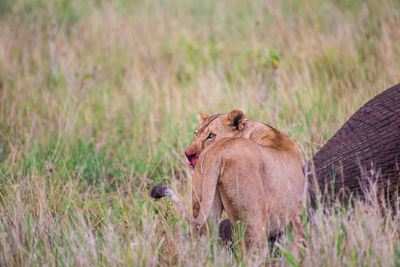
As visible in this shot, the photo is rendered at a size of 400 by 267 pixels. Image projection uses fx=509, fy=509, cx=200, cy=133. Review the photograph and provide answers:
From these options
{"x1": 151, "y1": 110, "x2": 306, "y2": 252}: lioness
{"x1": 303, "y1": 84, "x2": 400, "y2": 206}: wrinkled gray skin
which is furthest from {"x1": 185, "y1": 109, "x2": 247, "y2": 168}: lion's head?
{"x1": 303, "y1": 84, "x2": 400, "y2": 206}: wrinkled gray skin

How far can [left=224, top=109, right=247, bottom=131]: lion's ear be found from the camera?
3518mm

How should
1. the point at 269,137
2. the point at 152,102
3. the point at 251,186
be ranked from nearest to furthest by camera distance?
the point at 251,186 < the point at 269,137 < the point at 152,102

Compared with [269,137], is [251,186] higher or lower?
lower

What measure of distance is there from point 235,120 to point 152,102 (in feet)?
11.2

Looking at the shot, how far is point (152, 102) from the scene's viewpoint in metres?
6.84

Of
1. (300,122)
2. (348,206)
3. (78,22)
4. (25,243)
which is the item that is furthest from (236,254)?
(78,22)

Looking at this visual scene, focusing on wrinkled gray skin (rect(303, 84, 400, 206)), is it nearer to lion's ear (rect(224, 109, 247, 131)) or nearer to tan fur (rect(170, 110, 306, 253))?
tan fur (rect(170, 110, 306, 253))

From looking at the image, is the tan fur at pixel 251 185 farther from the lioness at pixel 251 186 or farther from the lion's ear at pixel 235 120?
the lion's ear at pixel 235 120

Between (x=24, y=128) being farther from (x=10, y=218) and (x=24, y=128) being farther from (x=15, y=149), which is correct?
(x=10, y=218)

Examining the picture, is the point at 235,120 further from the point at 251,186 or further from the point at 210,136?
the point at 251,186

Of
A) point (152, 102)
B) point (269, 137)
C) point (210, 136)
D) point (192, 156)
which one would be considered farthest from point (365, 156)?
point (152, 102)

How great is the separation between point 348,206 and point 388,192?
0.89ft

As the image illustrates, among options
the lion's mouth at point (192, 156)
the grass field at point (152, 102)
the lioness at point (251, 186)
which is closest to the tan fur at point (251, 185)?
the lioness at point (251, 186)

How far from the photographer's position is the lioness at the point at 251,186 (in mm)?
2852
